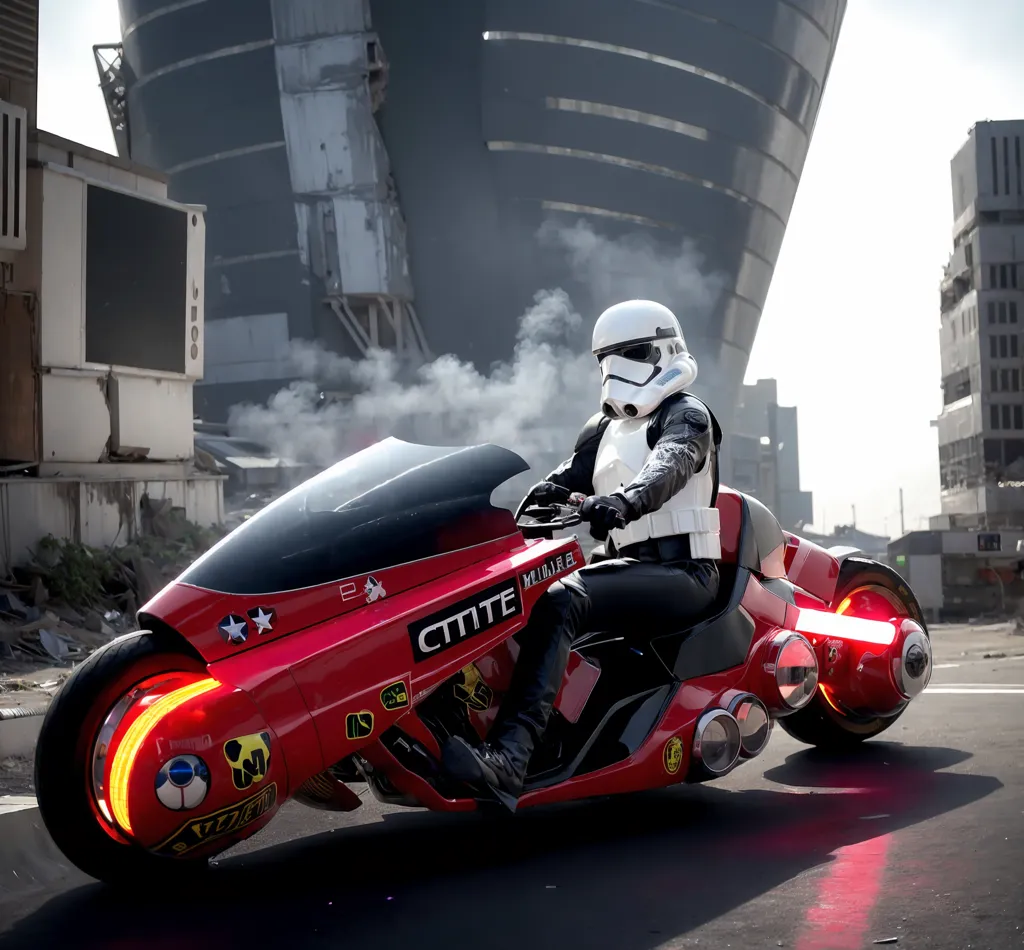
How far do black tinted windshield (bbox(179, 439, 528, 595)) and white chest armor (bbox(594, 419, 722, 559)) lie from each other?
648mm

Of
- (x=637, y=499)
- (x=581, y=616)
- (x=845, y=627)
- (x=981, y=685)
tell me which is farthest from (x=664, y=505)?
(x=981, y=685)

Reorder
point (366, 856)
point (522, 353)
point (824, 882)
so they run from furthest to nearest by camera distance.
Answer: point (522, 353)
point (366, 856)
point (824, 882)

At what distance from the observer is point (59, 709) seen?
11.0ft

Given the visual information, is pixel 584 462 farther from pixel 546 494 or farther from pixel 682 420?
pixel 682 420

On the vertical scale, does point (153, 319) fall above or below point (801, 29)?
below

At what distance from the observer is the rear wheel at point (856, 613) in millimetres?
5699

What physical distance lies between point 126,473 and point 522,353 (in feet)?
123

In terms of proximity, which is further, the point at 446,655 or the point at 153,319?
the point at 153,319

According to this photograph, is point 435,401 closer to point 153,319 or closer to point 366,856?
point 153,319

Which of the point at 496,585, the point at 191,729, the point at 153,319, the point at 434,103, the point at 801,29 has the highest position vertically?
the point at 801,29

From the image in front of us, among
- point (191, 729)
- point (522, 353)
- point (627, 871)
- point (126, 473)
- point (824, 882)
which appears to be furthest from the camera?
point (522, 353)

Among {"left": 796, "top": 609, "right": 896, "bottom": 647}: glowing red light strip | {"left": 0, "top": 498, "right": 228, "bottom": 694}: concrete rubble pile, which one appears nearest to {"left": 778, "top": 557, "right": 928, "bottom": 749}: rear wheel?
{"left": 796, "top": 609, "right": 896, "bottom": 647}: glowing red light strip

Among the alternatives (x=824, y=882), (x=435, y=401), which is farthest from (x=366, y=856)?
(x=435, y=401)

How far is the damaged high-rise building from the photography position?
48812 mm
